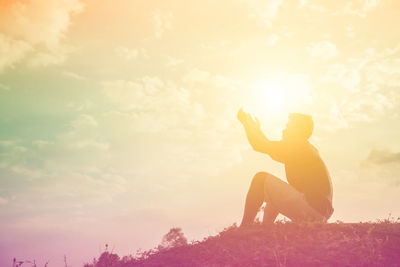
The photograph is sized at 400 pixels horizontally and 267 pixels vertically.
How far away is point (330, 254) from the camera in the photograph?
6934 millimetres

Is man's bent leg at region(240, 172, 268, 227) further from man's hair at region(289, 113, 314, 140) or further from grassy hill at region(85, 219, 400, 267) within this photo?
man's hair at region(289, 113, 314, 140)

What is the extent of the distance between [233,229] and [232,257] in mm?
1688

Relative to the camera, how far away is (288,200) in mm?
8453

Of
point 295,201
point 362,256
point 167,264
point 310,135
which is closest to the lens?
point 362,256

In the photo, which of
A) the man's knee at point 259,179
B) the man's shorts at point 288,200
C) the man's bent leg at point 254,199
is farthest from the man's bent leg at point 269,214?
the man's knee at point 259,179

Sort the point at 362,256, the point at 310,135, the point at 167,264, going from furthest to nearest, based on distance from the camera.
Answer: the point at 310,135, the point at 167,264, the point at 362,256

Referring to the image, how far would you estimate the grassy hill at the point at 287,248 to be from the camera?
6840mm

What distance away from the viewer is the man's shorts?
8.43 meters

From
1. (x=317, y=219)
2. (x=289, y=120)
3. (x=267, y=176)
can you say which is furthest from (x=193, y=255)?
(x=289, y=120)

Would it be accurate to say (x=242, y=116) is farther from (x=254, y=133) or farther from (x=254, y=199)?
(x=254, y=199)

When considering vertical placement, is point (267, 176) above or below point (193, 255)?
above

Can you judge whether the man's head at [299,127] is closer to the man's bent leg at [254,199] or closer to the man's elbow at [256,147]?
the man's elbow at [256,147]

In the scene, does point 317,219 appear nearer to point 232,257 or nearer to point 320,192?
point 320,192

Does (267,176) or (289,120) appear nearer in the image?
(267,176)
